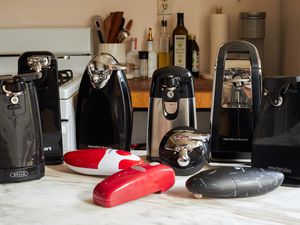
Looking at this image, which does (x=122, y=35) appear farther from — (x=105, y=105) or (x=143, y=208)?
(x=143, y=208)

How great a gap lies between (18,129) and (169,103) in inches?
13.8

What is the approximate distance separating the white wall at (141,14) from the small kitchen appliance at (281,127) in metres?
1.77

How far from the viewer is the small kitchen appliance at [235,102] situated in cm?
116

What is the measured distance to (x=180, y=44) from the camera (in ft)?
8.66

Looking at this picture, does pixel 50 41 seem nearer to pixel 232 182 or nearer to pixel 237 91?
pixel 237 91

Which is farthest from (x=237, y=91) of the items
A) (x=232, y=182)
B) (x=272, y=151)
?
(x=232, y=182)

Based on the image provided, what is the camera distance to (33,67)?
47.7 inches

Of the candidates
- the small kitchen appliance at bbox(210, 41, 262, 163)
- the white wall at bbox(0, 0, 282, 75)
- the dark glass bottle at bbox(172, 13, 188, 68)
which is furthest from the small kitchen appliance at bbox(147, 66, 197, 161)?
the white wall at bbox(0, 0, 282, 75)

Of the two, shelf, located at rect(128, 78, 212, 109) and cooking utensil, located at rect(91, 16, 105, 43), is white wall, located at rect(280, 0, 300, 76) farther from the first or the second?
cooking utensil, located at rect(91, 16, 105, 43)

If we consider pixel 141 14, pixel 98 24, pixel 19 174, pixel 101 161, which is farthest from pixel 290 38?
pixel 19 174

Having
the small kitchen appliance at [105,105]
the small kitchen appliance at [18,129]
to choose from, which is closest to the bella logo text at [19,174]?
the small kitchen appliance at [18,129]

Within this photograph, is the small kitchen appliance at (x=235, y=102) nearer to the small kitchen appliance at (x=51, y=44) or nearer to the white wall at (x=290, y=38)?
the white wall at (x=290, y=38)

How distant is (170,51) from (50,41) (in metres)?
A: 0.64

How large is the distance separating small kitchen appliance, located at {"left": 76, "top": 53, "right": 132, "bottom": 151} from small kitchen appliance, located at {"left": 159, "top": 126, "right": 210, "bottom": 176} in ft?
0.64
